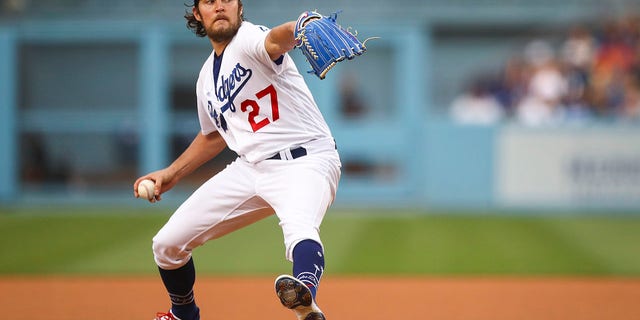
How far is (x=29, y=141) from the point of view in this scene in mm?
14125

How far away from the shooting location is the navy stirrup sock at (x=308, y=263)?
3.75 meters

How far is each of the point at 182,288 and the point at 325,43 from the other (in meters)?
1.83

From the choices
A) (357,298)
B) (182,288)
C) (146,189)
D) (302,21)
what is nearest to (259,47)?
(302,21)

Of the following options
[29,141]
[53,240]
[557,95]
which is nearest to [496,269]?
[53,240]

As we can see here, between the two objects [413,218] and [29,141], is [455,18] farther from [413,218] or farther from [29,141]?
[29,141]

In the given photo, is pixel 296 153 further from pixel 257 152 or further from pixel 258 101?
pixel 258 101

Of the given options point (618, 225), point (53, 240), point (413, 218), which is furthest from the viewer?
point (413, 218)

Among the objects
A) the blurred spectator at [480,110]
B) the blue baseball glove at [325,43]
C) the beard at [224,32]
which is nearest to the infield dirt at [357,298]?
the beard at [224,32]

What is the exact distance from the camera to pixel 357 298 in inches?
252

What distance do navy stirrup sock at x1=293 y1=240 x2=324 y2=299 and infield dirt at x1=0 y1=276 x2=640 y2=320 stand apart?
187 cm

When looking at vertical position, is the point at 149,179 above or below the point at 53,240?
above

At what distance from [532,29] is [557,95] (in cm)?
421

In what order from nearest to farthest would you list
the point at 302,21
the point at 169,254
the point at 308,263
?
the point at 302,21
the point at 308,263
the point at 169,254

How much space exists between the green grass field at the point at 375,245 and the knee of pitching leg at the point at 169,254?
3248 millimetres
